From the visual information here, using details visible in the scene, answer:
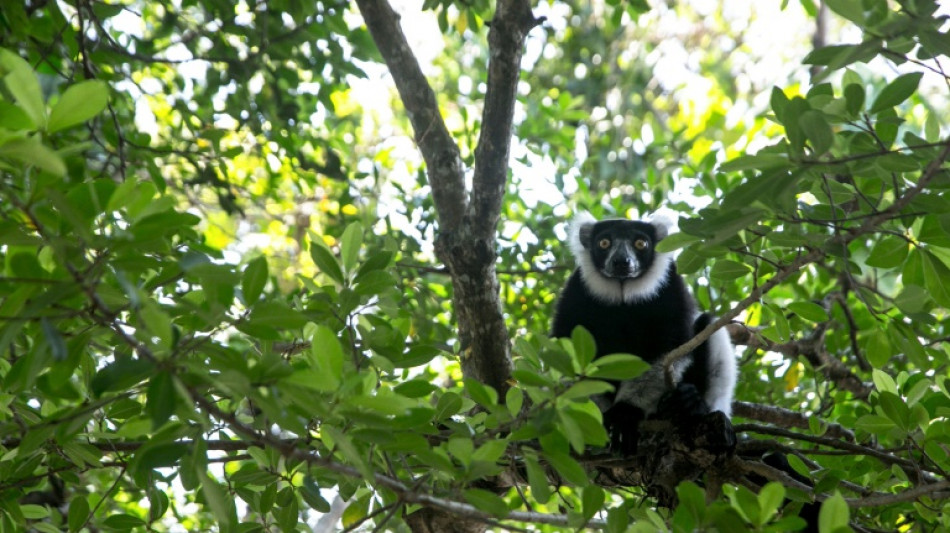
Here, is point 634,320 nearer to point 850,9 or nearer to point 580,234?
point 580,234

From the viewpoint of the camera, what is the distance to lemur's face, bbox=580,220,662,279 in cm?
581

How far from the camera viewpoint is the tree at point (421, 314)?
2361mm

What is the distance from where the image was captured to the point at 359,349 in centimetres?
325

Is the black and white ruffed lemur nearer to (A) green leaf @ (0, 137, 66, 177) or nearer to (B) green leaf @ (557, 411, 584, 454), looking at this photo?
(B) green leaf @ (557, 411, 584, 454)

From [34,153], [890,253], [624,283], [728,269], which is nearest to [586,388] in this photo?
[728,269]

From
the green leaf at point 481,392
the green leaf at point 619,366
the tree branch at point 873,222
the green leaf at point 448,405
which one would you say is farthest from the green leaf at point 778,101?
the green leaf at point 448,405

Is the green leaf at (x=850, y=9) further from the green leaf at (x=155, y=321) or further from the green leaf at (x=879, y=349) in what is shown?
the green leaf at (x=155, y=321)

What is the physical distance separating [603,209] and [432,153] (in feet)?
7.23

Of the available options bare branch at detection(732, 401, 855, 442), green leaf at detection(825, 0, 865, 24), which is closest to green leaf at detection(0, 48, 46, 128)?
green leaf at detection(825, 0, 865, 24)

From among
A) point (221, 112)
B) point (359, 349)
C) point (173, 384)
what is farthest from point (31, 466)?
point (221, 112)

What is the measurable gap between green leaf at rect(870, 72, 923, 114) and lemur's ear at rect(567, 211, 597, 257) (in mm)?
3547

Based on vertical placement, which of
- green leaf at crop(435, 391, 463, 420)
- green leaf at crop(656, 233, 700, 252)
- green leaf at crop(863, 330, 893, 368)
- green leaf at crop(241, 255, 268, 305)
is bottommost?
green leaf at crop(863, 330, 893, 368)

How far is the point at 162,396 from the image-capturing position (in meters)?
2.15

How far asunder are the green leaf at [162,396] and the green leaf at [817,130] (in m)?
1.85
